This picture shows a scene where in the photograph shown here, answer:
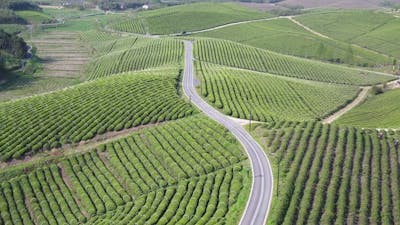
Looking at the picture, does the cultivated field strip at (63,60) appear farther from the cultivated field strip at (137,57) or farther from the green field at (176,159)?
the green field at (176,159)

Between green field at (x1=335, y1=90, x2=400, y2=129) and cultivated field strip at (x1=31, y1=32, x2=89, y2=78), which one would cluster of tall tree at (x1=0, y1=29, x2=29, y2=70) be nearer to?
cultivated field strip at (x1=31, y1=32, x2=89, y2=78)

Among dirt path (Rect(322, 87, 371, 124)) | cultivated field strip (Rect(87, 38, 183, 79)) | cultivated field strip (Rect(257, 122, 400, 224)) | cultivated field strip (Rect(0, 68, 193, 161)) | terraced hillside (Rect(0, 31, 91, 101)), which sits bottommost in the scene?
dirt path (Rect(322, 87, 371, 124))

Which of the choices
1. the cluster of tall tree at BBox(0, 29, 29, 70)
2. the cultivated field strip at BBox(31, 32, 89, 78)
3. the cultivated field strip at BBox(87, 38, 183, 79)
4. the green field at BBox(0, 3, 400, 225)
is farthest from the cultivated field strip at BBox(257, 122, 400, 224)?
the cluster of tall tree at BBox(0, 29, 29, 70)

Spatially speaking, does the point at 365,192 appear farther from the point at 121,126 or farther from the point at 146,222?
the point at 121,126

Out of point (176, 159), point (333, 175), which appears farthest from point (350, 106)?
point (176, 159)

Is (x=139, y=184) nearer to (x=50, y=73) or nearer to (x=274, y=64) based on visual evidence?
(x=50, y=73)

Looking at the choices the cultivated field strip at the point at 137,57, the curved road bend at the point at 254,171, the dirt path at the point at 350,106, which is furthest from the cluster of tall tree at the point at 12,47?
the dirt path at the point at 350,106
